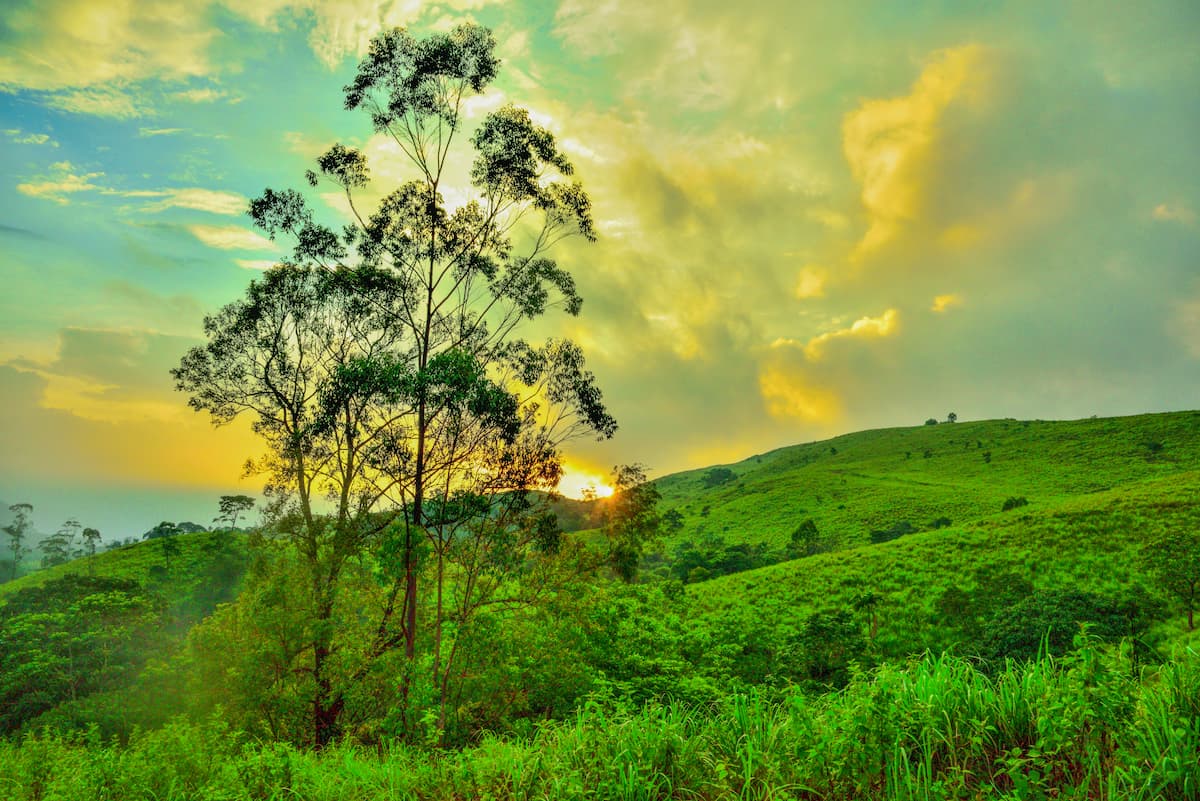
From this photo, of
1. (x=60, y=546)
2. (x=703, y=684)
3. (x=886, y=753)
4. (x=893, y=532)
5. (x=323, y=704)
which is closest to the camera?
(x=886, y=753)

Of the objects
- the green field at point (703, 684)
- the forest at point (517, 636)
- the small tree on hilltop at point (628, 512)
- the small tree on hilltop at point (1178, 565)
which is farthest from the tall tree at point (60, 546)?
the small tree on hilltop at point (1178, 565)

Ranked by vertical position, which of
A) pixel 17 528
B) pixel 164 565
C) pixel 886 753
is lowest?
pixel 886 753

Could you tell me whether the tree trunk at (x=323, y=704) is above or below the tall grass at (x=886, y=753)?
below

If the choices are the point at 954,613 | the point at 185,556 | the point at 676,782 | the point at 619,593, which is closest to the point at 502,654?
the point at 619,593

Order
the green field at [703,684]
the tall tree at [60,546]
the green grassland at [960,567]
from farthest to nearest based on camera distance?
the tall tree at [60,546], the green grassland at [960,567], the green field at [703,684]

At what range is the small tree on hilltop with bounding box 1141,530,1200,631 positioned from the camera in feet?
95.6

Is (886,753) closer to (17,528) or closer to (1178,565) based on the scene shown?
(1178,565)

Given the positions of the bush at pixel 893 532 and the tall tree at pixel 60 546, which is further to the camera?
the tall tree at pixel 60 546

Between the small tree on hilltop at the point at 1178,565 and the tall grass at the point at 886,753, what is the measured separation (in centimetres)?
3301

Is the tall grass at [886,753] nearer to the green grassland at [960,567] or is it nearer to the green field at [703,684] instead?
the green field at [703,684]

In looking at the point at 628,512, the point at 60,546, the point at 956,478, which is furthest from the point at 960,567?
the point at 60,546

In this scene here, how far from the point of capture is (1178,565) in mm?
30172

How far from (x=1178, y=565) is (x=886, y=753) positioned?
124 feet

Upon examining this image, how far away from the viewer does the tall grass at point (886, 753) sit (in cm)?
528
